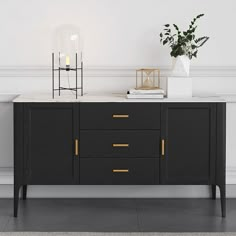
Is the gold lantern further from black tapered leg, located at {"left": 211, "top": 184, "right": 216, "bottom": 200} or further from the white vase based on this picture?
black tapered leg, located at {"left": 211, "top": 184, "right": 216, "bottom": 200}

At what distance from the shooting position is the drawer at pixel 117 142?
4.10 meters

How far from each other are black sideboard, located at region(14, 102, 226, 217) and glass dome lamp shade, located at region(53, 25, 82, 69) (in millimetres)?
365

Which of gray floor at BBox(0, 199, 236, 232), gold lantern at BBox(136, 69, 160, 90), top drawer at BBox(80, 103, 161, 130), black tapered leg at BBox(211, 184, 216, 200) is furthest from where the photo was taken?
black tapered leg at BBox(211, 184, 216, 200)

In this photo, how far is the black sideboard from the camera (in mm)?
4082

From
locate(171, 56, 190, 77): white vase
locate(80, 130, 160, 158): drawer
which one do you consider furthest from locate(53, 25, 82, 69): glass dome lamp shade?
locate(171, 56, 190, 77): white vase

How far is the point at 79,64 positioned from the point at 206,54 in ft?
2.67

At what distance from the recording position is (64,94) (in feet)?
14.6

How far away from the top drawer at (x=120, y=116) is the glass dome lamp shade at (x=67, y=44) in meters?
0.38

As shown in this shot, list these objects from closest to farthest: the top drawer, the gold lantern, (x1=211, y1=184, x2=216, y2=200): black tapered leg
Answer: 1. the top drawer
2. the gold lantern
3. (x1=211, y1=184, x2=216, y2=200): black tapered leg

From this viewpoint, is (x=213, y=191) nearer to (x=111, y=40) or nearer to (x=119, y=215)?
(x=119, y=215)

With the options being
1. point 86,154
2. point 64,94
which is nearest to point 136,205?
point 86,154

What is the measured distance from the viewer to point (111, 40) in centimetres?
444

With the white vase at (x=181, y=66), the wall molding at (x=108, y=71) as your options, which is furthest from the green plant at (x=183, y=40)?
the wall molding at (x=108, y=71)

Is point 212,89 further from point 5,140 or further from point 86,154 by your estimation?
point 5,140
